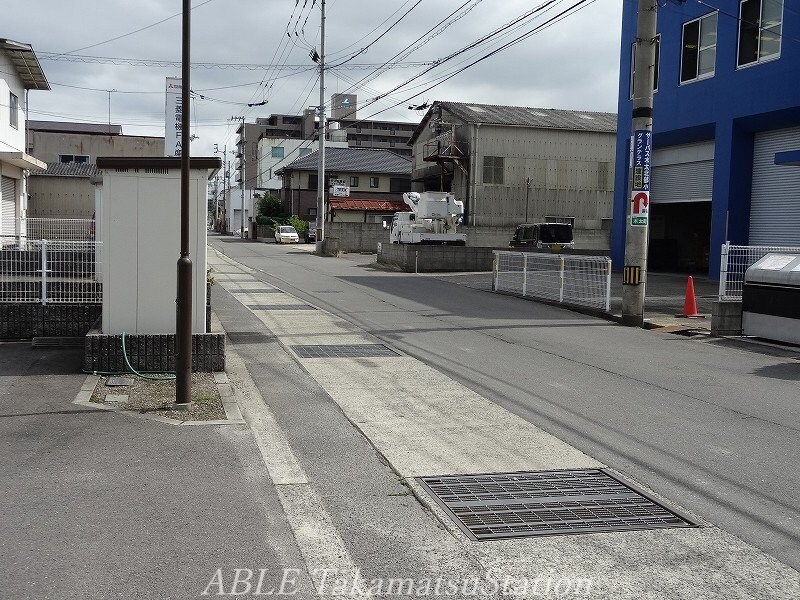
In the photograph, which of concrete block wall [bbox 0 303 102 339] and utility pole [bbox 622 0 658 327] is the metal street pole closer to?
concrete block wall [bbox 0 303 102 339]

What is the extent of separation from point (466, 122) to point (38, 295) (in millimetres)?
39304

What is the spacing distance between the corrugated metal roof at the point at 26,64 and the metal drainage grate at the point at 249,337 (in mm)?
14498

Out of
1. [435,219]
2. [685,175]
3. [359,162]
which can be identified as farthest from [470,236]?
[359,162]

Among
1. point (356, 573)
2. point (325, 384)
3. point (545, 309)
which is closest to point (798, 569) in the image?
point (356, 573)

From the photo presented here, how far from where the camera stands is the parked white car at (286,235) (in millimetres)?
66688

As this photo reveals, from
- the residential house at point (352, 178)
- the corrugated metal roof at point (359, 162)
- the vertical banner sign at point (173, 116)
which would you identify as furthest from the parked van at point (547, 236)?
the corrugated metal roof at point (359, 162)

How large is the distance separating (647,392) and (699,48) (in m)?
21.7

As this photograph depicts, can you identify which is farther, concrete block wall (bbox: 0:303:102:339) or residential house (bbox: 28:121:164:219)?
residential house (bbox: 28:121:164:219)

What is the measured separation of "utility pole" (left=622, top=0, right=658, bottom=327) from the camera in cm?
1562

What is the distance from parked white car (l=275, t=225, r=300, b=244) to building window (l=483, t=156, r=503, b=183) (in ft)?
78.1

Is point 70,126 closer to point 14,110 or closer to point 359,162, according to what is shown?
point 359,162

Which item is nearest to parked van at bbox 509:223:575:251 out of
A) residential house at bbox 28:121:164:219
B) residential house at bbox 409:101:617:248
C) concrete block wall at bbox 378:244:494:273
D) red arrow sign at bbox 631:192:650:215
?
residential house at bbox 409:101:617:248

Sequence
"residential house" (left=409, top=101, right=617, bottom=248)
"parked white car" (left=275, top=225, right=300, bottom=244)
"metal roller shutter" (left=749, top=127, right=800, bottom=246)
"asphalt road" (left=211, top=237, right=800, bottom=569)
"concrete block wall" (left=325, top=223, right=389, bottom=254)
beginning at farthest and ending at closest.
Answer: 1. "parked white car" (left=275, top=225, right=300, bottom=244)
2. "concrete block wall" (left=325, top=223, right=389, bottom=254)
3. "residential house" (left=409, top=101, right=617, bottom=248)
4. "metal roller shutter" (left=749, top=127, right=800, bottom=246)
5. "asphalt road" (left=211, top=237, right=800, bottom=569)

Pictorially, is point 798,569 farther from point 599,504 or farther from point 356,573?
point 356,573
